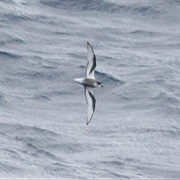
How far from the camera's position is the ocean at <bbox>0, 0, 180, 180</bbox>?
111 ft

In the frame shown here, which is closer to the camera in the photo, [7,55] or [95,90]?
[95,90]

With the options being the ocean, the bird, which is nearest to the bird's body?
the bird

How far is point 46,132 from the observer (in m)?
35.2

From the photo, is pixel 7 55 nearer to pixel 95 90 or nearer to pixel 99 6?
pixel 95 90

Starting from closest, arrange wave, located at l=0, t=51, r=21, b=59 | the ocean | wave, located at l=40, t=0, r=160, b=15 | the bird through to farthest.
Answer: the bird < the ocean < wave, located at l=0, t=51, r=21, b=59 < wave, located at l=40, t=0, r=160, b=15

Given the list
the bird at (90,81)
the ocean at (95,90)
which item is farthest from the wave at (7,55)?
the bird at (90,81)

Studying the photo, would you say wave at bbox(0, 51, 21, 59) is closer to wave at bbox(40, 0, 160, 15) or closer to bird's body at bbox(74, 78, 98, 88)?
wave at bbox(40, 0, 160, 15)

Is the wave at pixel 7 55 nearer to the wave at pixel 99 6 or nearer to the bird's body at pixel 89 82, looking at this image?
the wave at pixel 99 6

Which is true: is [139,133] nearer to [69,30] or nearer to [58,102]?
[58,102]

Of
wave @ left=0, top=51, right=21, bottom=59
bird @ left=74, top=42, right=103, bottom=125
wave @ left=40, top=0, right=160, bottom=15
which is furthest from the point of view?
wave @ left=40, top=0, right=160, bottom=15

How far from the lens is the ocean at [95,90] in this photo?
33.7m

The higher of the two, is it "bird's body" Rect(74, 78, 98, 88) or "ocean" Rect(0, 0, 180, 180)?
"bird's body" Rect(74, 78, 98, 88)

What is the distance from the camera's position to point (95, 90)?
128 feet

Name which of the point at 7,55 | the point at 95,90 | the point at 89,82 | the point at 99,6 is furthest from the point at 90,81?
the point at 99,6
